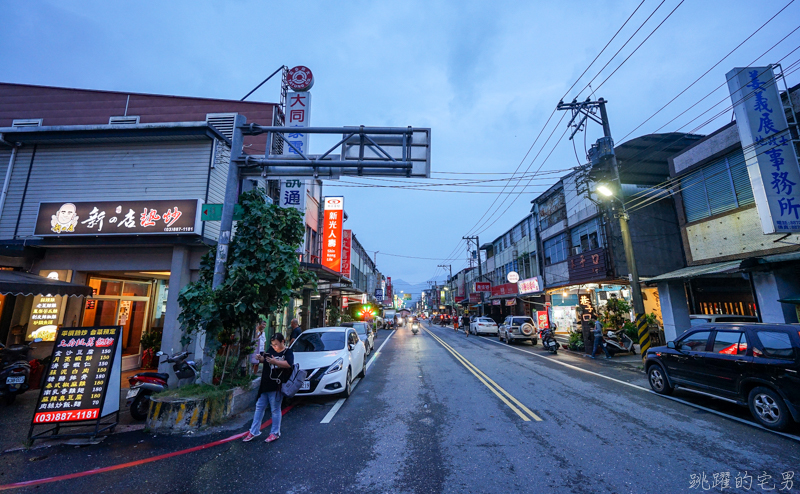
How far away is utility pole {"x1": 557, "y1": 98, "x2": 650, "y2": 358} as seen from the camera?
506 inches

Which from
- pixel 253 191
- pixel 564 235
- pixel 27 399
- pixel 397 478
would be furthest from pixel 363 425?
pixel 564 235

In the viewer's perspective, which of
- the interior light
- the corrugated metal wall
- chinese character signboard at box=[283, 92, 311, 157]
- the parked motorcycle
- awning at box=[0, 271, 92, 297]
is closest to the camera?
the parked motorcycle

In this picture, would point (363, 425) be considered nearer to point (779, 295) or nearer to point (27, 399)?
point (27, 399)

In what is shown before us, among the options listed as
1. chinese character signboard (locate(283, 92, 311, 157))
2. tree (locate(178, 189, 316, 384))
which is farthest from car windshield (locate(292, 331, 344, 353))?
chinese character signboard (locate(283, 92, 311, 157))

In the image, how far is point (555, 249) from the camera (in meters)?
26.0

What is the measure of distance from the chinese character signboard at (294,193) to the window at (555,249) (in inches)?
764

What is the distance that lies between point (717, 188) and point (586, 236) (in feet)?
28.7

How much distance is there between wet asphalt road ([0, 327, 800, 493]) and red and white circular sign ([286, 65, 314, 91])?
430 inches

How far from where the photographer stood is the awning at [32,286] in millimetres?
7422

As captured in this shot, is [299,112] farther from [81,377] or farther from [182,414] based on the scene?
[182,414]

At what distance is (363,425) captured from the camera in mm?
6008

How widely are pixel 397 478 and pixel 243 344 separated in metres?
4.71

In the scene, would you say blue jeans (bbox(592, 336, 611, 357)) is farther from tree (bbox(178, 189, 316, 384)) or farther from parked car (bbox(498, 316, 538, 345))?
tree (bbox(178, 189, 316, 384))

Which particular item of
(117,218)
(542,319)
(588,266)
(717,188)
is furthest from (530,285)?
A: (117,218)
